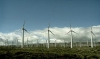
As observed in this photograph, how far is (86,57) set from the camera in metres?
61.6

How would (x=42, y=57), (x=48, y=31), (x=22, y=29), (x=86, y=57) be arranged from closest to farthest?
(x=42, y=57), (x=86, y=57), (x=22, y=29), (x=48, y=31)

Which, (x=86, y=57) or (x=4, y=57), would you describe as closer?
(x=4, y=57)

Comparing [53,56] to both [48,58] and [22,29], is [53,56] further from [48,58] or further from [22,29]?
[22,29]

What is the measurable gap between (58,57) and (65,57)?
113 inches

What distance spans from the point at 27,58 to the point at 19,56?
2505 mm

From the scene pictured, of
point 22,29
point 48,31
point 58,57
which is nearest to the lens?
point 58,57

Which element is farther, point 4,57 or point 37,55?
point 37,55

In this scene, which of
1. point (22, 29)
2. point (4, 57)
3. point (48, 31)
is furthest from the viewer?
point (48, 31)

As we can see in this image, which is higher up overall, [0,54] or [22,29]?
[22,29]

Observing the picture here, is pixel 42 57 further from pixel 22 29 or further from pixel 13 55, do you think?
pixel 22 29

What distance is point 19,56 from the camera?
50.4 m

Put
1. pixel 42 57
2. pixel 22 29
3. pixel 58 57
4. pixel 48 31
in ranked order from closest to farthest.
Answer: pixel 42 57
pixel 58 57
pixel 22 29
pixel 48 31

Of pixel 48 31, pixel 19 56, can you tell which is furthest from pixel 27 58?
pixel 48 31

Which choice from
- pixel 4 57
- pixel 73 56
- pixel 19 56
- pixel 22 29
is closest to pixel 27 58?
pixel 19 56
